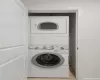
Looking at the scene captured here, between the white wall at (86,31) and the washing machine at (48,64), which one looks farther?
the washing machine at (48,64)

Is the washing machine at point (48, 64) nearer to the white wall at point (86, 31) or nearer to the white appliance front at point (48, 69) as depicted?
the white appliance front at point (48, 69)

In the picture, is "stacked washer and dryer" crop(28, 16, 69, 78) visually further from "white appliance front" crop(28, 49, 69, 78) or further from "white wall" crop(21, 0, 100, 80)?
"white wall" crop(21, 0, 100, 80)

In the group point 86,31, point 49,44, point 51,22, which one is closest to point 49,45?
point 49,44

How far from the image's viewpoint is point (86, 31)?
107 inches

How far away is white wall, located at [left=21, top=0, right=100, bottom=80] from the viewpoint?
271 centimetres

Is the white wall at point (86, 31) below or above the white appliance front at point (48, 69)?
above

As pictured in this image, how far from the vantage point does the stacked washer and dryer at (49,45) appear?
281 centimetres

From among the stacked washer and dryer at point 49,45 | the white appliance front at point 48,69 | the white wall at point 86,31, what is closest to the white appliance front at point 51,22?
the stacked washer and dryer at point 49,45

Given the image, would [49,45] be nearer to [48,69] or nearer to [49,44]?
[49,44]

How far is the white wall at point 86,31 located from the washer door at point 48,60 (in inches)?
19.1

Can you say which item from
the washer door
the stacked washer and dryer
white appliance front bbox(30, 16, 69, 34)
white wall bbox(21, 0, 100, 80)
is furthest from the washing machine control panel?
white wall bbox(21, 0, 100, 80)

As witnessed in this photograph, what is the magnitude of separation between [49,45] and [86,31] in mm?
914

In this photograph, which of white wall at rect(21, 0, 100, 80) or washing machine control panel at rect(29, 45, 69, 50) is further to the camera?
washing machine control panel at rect(29, 45, 69, 50)

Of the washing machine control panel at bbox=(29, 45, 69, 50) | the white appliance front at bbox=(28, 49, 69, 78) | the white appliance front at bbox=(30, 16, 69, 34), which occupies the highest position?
the white appliance front at bbox=(30, 16, 69, 34)
